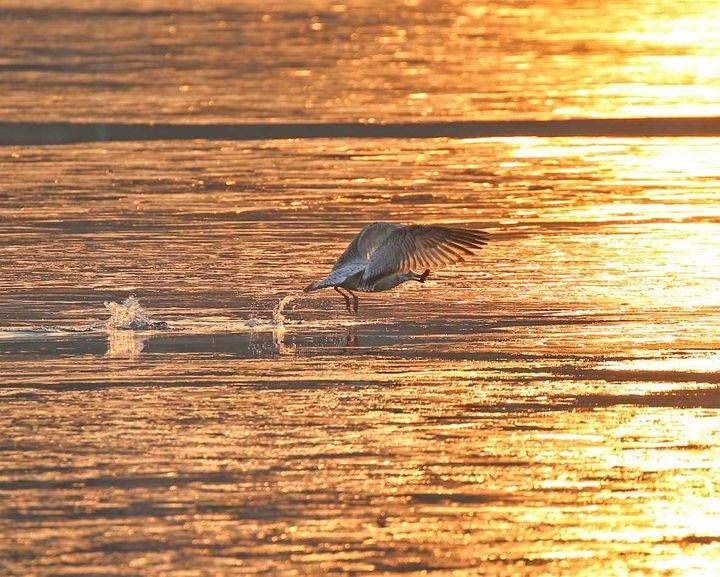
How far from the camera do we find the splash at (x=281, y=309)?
497 inches

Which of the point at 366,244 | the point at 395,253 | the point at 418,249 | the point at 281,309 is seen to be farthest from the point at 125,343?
the point at 418,249

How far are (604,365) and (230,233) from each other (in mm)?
5725

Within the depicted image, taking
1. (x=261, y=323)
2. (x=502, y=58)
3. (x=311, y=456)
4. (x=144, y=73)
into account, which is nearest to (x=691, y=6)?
(x=502, y=58)

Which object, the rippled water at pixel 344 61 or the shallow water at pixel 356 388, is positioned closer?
the shallow water at pixel 356 388

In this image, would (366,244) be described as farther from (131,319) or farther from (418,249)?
(131,319)

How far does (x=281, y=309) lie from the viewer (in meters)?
12.9

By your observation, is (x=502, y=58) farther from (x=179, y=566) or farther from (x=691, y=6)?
(x=179, y=566)

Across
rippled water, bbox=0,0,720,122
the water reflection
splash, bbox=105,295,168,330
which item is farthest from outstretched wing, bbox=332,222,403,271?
rippled water, bbox=0,0,720,122

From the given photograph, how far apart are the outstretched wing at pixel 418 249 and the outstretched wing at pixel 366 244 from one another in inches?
1.2

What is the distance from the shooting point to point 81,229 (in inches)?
647

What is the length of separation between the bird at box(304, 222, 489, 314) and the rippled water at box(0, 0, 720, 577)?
0.98 ft

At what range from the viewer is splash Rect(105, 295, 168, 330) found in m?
12.4

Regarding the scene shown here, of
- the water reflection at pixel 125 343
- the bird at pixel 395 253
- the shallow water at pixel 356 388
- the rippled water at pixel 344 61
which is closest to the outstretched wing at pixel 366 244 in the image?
the bird at pixel 395 253

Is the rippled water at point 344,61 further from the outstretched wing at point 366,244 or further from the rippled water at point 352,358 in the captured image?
the outstretched wing at point 366,244
